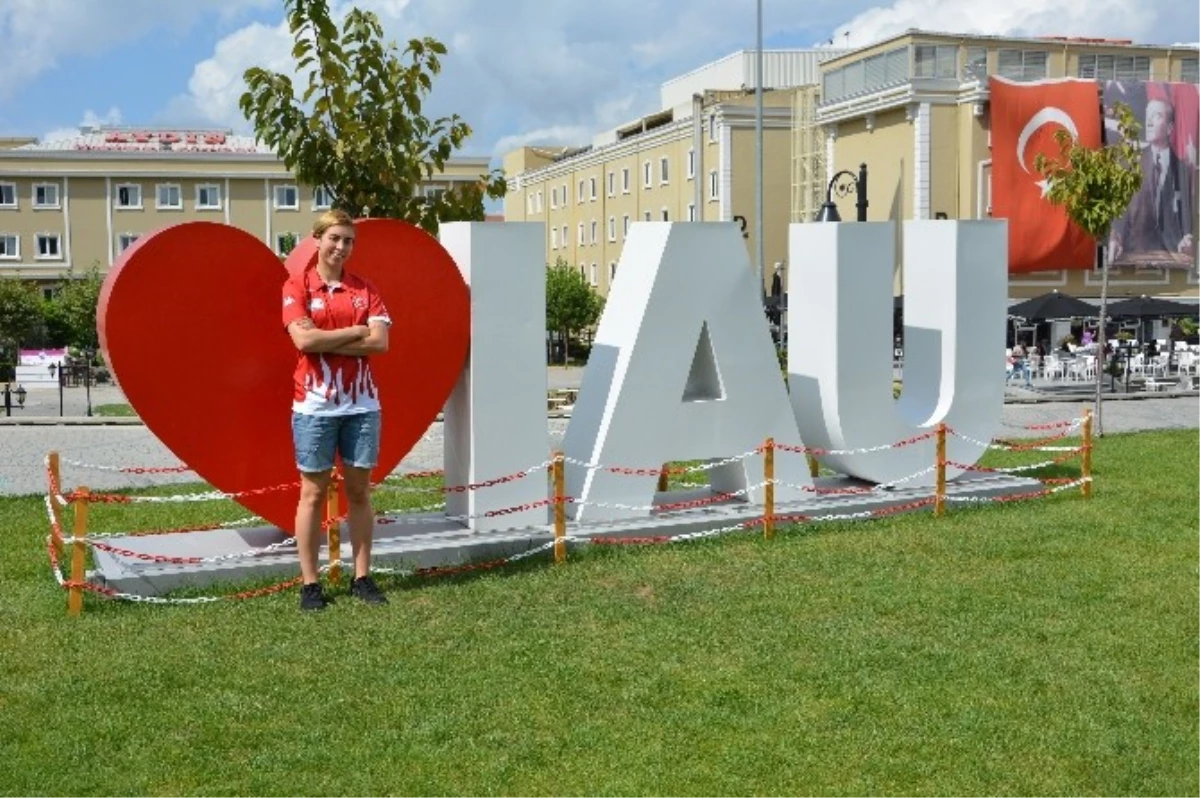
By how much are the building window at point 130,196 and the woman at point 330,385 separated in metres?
58.7

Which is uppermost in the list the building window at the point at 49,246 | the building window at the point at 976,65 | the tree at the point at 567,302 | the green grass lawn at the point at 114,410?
the building window at the point at 976,65

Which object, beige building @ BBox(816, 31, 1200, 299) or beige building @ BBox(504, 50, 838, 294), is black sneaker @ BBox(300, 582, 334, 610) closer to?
beige building @ BBox(504, 50, 838, 294)

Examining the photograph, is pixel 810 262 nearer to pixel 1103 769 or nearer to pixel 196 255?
pixel 196 255

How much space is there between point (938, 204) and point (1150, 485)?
34492 millimetres

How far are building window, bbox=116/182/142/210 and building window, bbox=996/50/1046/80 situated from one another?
1536 inches

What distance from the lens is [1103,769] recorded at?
221 inches

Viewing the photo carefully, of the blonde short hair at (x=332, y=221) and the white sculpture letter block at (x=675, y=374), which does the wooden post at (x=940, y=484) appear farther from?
the blonde short hair at (x=332, y=221)

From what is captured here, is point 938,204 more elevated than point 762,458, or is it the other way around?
point 938,204

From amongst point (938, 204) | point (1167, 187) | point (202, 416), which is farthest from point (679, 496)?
point (1167, 187)

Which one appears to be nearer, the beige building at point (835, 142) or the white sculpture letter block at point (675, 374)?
the white sculpture letter block at point (675, 374)

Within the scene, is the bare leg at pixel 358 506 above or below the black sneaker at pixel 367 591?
above

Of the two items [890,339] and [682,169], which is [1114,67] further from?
[890,339]

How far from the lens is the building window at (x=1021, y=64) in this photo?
4866 centimetres

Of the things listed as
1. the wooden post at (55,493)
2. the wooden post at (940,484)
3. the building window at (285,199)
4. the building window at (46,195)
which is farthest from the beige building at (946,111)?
the wooden post at (55,493)
